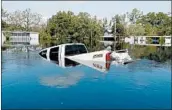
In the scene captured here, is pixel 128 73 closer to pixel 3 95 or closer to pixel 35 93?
pixel 35 93

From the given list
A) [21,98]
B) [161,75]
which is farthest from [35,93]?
[161,75]

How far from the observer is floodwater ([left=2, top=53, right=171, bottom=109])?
213 centimetres

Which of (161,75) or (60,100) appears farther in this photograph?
(161,75)

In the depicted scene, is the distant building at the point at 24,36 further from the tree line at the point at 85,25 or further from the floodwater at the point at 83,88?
the floodwater at the point at 83,88

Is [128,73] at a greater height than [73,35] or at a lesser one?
lesser

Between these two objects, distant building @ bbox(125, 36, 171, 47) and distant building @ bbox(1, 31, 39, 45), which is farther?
distant building @ bbox(125, 36, 171, 47)

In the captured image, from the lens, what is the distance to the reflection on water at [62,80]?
109 inches

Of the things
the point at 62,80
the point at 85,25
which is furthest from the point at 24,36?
the point at 62,80

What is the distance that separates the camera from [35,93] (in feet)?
8.00

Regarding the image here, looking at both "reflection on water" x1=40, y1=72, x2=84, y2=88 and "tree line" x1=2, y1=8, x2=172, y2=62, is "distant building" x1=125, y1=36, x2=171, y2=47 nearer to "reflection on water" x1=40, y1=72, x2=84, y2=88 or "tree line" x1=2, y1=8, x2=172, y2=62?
"tree line" x1=2, y1=8, x2=172, y2=62

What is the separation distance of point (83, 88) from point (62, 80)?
41 cm

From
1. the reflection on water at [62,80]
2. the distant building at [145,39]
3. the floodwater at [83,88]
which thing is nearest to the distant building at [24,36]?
the distant building at [145,39]

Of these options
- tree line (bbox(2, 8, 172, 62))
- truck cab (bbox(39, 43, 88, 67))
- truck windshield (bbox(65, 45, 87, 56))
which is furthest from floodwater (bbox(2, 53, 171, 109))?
tree line (bbox(2, 8, 172, 62))

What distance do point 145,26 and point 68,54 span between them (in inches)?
403
